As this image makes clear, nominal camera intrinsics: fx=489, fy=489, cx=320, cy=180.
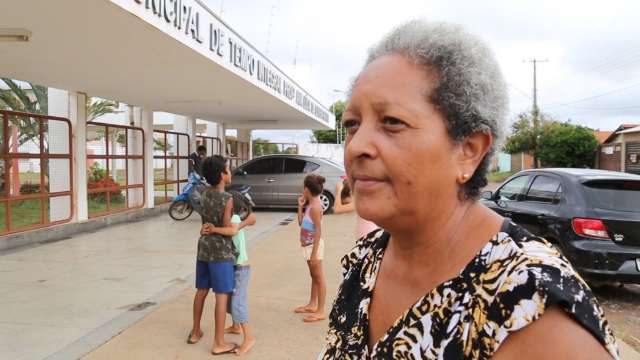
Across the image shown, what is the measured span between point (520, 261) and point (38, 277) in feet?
20.7

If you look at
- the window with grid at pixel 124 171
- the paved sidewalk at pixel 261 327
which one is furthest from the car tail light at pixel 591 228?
the window with grid at pixel 124 171

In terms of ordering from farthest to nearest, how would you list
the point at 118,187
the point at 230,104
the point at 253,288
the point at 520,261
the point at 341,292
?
the point at 230,104 → the point at 118,187 → the point at 253,288 → the point at 341,292 → the point at 520,261

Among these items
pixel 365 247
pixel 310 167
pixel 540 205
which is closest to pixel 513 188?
pixel 540 205

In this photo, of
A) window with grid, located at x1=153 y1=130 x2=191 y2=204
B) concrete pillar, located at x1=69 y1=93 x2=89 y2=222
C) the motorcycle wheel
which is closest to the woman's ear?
concrete pillar, located at x1=69 y1=93 x2=89 y2=222

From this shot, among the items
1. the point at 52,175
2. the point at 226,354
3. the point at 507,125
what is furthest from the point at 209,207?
the point at 52,175

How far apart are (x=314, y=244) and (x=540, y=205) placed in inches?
121

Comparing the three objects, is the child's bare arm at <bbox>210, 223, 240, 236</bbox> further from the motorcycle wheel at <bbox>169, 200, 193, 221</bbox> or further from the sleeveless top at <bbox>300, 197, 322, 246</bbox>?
the motorcycle wheel at <bbox>169, 200, 193, 221</bbox>

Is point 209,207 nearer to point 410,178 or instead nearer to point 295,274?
point 295,274

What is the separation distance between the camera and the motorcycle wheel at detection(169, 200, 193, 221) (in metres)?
11.0

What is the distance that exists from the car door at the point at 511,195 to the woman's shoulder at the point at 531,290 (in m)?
5.70

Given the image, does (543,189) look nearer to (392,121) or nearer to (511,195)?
(511,195)

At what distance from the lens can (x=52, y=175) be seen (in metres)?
8.81

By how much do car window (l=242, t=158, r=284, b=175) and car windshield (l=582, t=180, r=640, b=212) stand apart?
878 cm

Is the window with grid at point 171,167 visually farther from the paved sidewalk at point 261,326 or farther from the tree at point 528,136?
the tree at point 528,136
